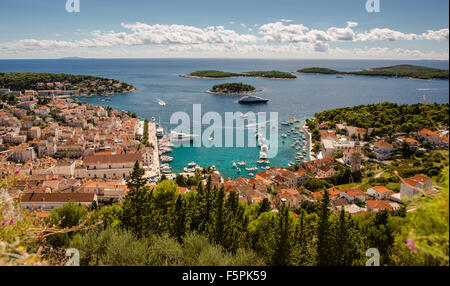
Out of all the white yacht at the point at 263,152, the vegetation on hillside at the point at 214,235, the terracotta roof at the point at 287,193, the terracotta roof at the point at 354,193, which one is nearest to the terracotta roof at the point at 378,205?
the terracotta roof at the point at 354,193

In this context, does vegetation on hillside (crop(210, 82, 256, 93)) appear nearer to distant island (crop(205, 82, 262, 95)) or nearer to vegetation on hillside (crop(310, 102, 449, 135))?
distant island (crop(205, 82, 262, 95))

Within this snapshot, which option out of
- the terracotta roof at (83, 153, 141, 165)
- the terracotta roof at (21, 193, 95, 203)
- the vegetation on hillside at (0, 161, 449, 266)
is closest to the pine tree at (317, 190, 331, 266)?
the vegetation on hillside at (0, 161, 449, 266)

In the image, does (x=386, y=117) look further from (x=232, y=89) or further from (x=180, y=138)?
(x=232, y=89)

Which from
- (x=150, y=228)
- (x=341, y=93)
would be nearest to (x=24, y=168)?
(x=150, y=228)

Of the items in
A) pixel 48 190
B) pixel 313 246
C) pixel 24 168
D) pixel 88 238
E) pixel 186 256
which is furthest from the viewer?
pixel 24 168

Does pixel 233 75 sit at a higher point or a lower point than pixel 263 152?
higher

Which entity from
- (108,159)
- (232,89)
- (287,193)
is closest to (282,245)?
(287,193)

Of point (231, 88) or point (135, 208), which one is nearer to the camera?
point (135, 208)

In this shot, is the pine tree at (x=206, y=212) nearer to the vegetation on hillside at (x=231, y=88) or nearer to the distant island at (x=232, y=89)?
the distant island at (x=232, y=89)

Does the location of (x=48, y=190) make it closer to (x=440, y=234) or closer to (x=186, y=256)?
(x=186, y=256)
